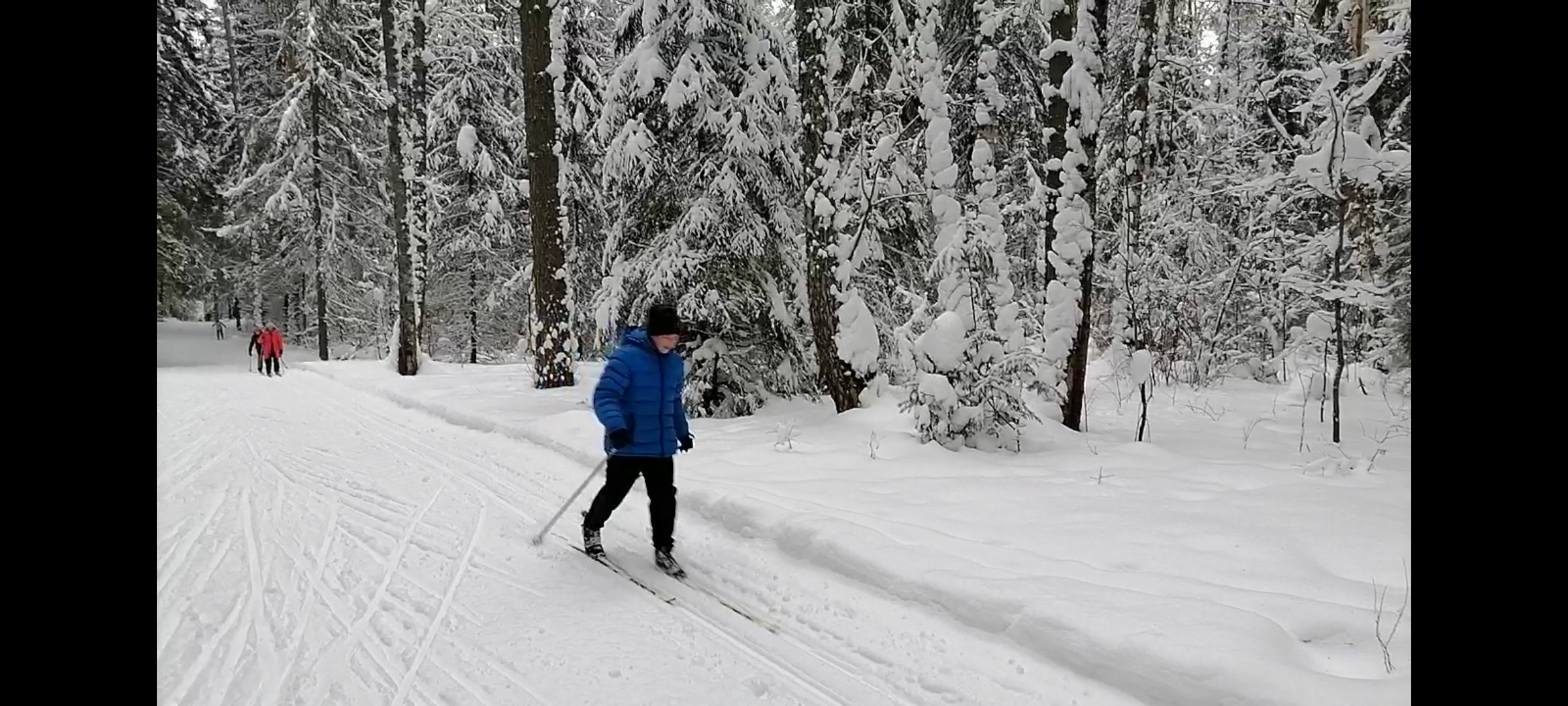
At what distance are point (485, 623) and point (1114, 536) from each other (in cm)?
408

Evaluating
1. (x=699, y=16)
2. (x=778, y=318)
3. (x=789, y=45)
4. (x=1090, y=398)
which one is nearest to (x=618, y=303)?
(x=778, y=318)

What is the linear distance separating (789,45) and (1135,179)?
5.53 meters

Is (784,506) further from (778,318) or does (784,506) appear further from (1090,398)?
(1090,398)

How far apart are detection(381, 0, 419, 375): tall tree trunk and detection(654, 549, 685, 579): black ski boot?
54.1ft

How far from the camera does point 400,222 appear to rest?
20156 millimetres

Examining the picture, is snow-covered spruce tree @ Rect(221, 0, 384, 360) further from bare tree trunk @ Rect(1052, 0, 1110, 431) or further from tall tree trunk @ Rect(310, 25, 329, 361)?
bare tree trunk @ Rect(1052, 0, 1110, 431)

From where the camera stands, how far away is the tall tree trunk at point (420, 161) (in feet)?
64.4

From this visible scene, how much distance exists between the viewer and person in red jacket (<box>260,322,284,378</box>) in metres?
22.6

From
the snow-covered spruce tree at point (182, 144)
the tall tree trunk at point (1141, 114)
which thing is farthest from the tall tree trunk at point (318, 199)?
the tall tree trunk at point (1141, 114)

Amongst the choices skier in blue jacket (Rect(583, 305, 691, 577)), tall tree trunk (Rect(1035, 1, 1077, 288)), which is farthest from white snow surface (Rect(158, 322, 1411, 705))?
tall tree trunk (Rect(1035, 1, 1077, 288))

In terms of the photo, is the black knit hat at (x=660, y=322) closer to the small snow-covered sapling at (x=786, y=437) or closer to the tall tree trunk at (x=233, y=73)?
the small snow-covered sapling at (x=786, y=437)

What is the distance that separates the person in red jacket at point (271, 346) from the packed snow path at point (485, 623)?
16.7 metres
